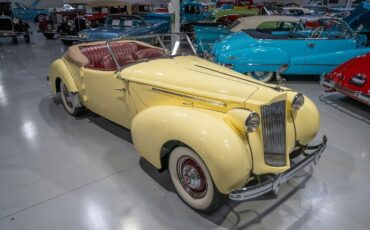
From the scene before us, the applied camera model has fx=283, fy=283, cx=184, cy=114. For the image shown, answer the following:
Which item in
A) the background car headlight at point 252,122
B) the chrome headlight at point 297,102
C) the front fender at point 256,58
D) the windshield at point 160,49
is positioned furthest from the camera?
the front fender at point 256,58

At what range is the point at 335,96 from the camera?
17.6 ft

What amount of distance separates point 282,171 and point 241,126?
0.48m

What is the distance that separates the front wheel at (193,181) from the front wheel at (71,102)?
2.24 m

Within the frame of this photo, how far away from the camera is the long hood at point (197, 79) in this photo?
95.2 inches

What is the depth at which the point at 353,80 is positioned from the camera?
4.48 m

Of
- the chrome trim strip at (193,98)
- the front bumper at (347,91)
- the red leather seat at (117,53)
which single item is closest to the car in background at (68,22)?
the red leather seat at (117,53)

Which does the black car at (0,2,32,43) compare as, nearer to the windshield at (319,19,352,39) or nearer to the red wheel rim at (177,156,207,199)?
the windshield at (319,19,352,39)

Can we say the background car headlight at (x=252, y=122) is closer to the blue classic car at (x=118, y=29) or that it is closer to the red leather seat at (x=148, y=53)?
the red leather seat at (x=148, y=53)

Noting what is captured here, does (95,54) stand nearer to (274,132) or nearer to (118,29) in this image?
(274,132)

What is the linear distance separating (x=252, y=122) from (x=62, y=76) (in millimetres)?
3123

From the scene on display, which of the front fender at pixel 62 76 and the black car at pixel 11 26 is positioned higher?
the black car at pixel 11 26

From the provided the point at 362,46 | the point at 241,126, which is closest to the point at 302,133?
the point at 241,126

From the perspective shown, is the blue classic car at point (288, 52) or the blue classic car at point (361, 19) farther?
the blue classic car at point (361, 19)

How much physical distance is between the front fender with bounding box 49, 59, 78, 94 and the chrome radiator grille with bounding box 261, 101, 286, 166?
2.79 metres
